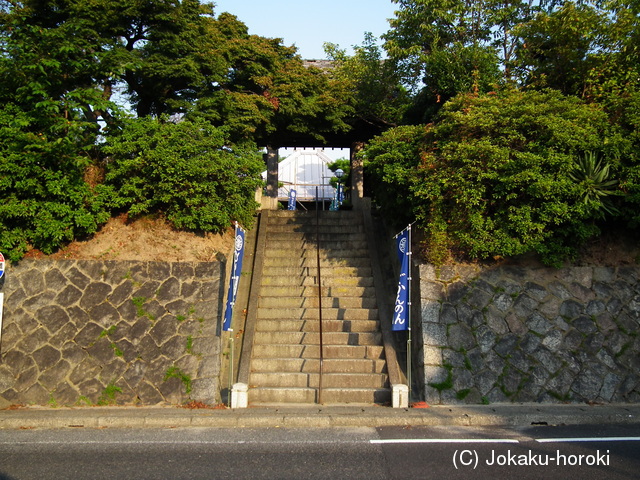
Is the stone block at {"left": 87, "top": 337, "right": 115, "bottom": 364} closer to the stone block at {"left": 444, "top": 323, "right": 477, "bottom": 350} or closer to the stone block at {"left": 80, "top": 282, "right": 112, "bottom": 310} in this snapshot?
the stone block at {"left": 80, "top": 282, "right": 112, "bottom": 310}

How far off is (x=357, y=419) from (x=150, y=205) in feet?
19.3

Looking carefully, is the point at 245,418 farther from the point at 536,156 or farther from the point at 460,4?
the point at 460,4

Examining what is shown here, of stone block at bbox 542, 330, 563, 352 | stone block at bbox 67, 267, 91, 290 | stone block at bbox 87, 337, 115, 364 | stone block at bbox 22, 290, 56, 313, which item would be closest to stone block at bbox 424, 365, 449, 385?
stone block at bbox 542, 330, 563, 352

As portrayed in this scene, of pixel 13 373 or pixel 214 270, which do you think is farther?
pixel 214 270

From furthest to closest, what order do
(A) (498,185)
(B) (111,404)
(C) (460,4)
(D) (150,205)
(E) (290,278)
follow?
(C) (460,4), (E) (290,278), (D) (150,205), (A) (498,185), (B) (111,404)

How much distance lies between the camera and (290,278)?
37.0 feet

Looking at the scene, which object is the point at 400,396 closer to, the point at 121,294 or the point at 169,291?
the point at 169,291

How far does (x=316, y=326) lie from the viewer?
9930mm

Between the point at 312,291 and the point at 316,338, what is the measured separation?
1430mm

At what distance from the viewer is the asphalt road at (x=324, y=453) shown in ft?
18.2

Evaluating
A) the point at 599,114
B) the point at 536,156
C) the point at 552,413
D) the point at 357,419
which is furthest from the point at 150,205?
the point at 599,114

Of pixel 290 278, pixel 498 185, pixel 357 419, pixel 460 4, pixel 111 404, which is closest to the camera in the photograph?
pixel 357 419

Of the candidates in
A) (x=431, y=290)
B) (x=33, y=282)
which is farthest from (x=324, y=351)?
(x=33, y=282)

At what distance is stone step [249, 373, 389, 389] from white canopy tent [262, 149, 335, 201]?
19.6 m
